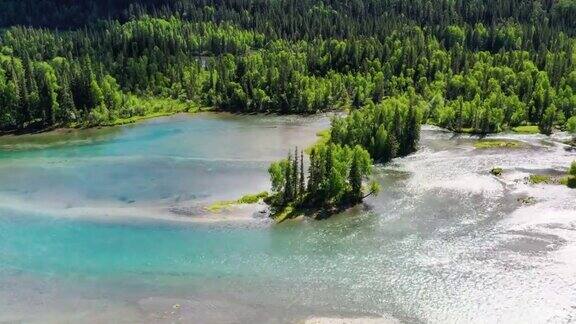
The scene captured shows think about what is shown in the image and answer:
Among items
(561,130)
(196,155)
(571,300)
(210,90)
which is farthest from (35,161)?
(561,130)

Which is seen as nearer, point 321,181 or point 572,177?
point 321,181

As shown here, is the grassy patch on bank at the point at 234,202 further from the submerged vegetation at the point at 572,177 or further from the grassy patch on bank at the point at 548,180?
the submerged vegetation at the point at 572,177

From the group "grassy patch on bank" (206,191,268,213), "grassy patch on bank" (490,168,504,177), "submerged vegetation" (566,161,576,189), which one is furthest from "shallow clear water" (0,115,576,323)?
"grassy patch on bank" (206,191,268,213)

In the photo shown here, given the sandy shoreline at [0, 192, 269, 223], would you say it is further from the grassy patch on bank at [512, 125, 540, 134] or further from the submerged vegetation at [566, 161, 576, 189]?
the grassy patch on bank at [512, 125, 540, 134]

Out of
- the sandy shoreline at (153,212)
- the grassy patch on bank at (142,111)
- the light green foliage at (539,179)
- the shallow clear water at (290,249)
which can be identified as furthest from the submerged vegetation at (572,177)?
the grassy patch on bank at (142,111)

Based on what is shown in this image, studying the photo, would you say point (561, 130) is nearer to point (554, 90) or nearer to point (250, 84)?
point (554, 90)

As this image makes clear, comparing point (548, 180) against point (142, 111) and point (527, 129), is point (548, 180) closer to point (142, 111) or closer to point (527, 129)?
point (527, 129)

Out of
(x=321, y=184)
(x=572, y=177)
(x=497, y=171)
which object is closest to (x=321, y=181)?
(x=321, y=184)
